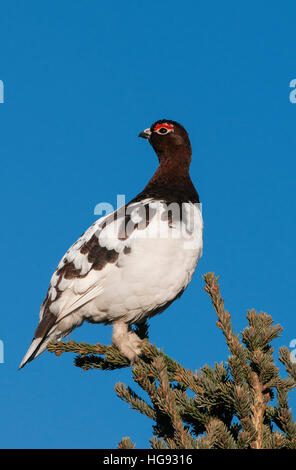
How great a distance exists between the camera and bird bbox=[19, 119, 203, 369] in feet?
18.6

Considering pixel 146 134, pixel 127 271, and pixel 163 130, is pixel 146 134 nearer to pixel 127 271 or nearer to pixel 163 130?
pixel 163 130

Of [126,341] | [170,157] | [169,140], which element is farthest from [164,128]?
[126,341]

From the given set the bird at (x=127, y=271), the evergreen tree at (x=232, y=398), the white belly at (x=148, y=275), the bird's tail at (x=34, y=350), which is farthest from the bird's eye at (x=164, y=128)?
the evergreen tree at (x=232, y=398)

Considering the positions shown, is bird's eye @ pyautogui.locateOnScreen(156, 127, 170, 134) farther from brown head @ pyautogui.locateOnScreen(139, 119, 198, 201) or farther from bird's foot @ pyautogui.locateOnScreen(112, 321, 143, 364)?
bird's foot @ pyautogui.locateOnScreen(112, 321, 143, 364)

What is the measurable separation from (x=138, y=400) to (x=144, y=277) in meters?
1.42

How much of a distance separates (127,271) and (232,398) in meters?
2.10

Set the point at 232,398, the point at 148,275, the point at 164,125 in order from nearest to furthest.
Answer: the point at 232,398, the point at 148,275, the point at 164,125

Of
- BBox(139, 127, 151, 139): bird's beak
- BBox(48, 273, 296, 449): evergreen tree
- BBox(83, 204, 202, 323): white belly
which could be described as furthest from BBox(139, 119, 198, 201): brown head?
BBox(48, 273, 296, 449): evergreen tree

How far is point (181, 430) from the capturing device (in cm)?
348

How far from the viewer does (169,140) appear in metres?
7.18

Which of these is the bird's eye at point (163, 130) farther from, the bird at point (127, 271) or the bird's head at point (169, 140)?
the bird at point (127, 271)
